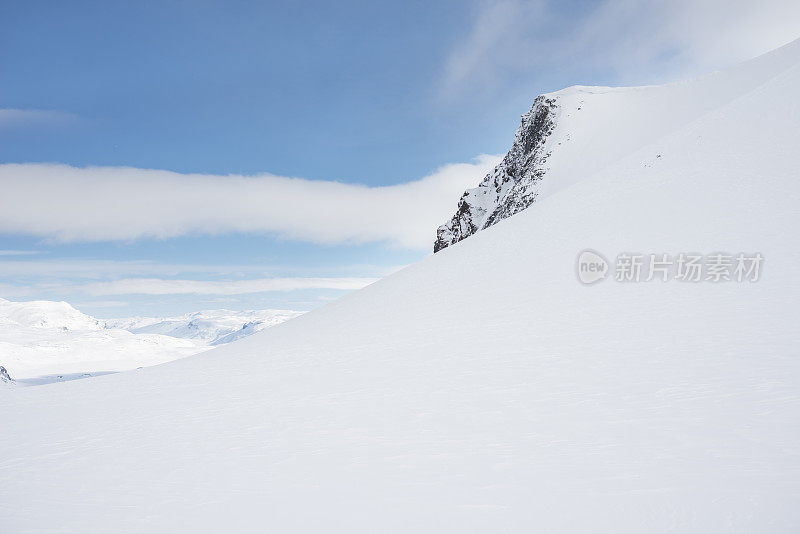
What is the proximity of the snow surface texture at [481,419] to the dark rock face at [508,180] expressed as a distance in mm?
35239

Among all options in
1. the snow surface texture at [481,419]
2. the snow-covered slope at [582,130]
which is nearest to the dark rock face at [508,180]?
the snow-covered slope at [582,130]

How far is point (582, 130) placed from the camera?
51.7m

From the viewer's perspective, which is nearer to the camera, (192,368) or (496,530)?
(496,530)

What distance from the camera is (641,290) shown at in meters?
13.0

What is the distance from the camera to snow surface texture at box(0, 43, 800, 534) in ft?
14.2

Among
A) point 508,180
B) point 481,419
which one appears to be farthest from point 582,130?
point 481,419

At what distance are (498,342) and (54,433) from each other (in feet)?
32.7

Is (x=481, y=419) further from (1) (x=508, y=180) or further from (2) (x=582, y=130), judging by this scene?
(1) (x=508, y=180)

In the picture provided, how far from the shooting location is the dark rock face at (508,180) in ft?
169

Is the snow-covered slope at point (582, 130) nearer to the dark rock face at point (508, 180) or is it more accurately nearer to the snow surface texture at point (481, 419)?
the dark rock face at point (508, 180)

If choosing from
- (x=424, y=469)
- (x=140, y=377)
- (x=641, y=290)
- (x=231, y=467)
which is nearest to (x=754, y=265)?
(x=641, y=290)

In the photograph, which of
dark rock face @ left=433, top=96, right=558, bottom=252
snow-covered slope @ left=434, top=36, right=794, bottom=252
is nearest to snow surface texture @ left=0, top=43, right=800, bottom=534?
snow-covered slope @ left=434, top=36, right=794, bottom=252

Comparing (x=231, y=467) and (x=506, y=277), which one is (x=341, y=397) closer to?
(x=231, y=467)

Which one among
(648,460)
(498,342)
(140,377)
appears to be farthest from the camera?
(140,377)
